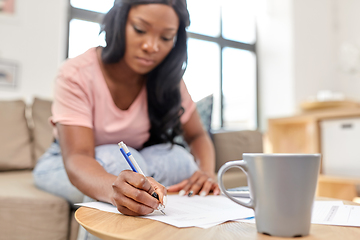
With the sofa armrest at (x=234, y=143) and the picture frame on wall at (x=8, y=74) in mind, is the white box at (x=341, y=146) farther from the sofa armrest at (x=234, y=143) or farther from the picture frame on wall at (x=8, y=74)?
the picture frame on wall at (x=8, y=74)

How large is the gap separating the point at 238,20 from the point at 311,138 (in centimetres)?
168

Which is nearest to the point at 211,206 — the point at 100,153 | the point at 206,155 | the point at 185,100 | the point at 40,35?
the point at 100,153

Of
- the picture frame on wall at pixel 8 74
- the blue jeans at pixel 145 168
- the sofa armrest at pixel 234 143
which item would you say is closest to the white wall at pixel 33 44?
the picture frame on wall at pixel 8 74

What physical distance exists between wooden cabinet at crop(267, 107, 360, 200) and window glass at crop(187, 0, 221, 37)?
3.81 ft

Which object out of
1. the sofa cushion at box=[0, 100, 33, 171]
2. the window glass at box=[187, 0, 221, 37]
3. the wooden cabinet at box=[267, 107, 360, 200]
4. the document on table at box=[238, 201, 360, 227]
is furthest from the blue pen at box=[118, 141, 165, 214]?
the window glass at box=[187, 0, 221, 37]

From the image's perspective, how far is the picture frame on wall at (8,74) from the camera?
2.10m

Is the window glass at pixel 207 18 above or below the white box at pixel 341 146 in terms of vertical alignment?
above

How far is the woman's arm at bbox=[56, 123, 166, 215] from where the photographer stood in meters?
0.44

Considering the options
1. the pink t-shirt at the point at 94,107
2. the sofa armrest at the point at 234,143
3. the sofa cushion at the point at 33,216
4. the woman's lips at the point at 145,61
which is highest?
the woman's lips at the point at 145,61

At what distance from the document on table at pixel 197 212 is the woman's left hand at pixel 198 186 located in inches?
2.6

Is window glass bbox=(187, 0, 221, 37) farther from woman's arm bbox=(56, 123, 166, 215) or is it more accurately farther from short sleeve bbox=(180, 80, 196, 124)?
woman's arm bbox=(56, 123, 166, 215)

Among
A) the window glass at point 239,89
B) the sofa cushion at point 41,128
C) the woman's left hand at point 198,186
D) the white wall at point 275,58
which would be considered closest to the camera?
the woman's left hand at point 198,186

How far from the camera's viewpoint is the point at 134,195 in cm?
43

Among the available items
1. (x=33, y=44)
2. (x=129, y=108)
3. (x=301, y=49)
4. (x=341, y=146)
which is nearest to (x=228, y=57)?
(x=301, y=49)
